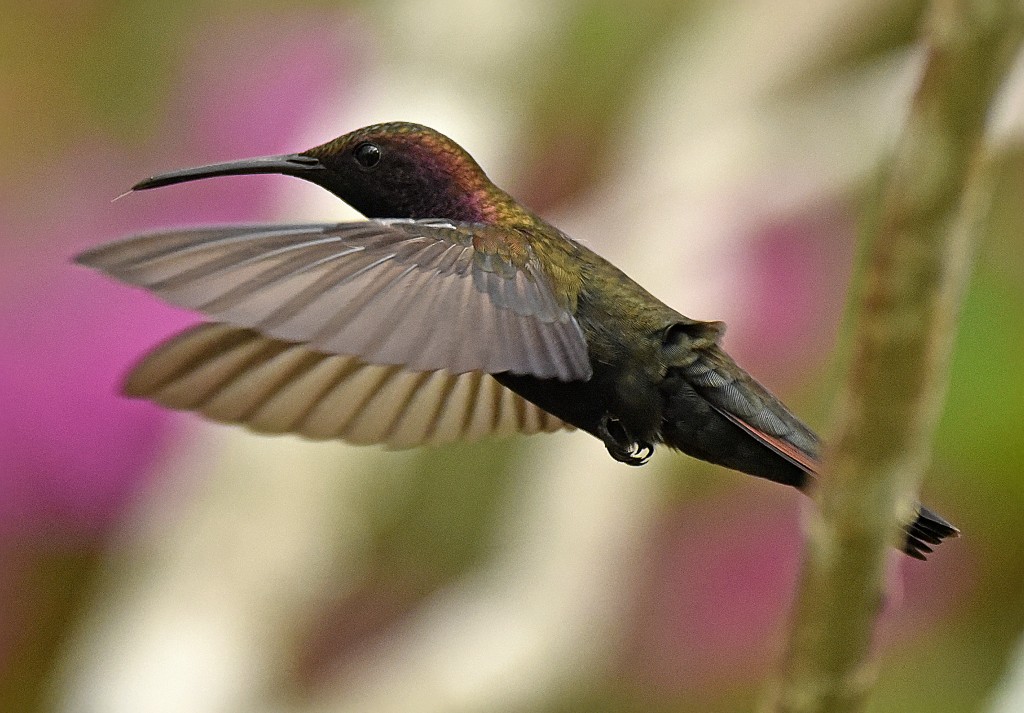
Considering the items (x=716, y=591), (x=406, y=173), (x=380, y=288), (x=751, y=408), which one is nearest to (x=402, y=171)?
(x=406, y=173)

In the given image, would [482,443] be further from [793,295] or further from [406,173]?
[406,173]

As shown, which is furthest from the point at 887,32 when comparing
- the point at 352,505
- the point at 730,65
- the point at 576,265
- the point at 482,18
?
the point at 576,265

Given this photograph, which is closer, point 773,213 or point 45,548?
point 773,213

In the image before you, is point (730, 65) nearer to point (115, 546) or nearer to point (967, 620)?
A: point (967, 620)

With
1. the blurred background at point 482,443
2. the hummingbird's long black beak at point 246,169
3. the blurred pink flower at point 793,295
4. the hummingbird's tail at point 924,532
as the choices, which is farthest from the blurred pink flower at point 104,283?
the hummingbird's tail at point 924,532

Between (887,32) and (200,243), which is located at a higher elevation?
(887,32)

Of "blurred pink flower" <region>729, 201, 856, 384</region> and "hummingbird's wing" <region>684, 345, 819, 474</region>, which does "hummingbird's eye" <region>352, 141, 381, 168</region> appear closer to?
"hummingbird's wing" <region>684, 345, 819, 474</region>

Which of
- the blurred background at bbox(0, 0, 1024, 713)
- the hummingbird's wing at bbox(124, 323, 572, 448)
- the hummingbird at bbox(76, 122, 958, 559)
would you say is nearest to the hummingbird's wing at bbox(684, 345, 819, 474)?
the hummingbird at bbox(76, 122, 958, 559)
